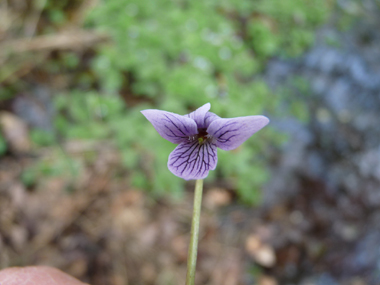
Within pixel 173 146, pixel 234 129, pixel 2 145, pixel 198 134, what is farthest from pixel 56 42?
pixel 234 129

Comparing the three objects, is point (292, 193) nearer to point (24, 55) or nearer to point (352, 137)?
point (352, 137)

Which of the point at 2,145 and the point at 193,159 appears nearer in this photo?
the point at 193,159

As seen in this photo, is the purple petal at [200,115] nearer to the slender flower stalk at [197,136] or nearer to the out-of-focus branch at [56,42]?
the slender flower stalk at [197,136]

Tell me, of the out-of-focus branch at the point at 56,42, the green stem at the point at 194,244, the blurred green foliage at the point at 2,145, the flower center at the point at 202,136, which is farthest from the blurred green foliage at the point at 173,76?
the green stem at the point at 194,244

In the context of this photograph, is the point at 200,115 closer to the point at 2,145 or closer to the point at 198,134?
the point at 198,134

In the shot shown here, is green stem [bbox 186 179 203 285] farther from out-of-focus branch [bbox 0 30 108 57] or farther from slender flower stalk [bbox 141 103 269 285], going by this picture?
out-of-focus branch [bbox 0 30 108 57]
